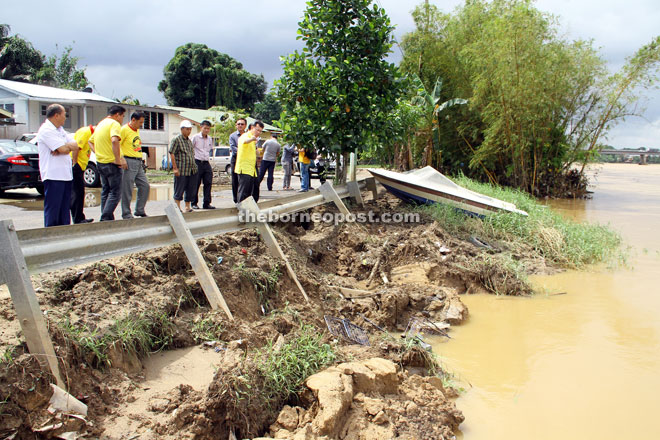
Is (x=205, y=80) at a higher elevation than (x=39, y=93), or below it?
higher

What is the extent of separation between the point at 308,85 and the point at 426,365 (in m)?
6.36

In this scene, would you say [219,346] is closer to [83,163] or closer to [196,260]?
[196,260]

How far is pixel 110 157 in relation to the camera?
671 centimetres

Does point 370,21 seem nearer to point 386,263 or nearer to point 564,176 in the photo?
point 386,263

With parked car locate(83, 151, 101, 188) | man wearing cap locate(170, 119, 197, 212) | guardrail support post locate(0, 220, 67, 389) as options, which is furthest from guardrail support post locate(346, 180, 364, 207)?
parked car locate(83, 151, 101, 188)

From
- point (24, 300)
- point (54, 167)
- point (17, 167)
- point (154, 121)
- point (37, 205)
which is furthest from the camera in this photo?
point (154, 121)

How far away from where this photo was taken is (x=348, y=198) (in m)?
9.92

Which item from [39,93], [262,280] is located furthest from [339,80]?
[39,93]

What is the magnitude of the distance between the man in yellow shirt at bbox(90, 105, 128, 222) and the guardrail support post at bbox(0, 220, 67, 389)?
13.5 ft

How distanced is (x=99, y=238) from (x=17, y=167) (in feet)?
33.6

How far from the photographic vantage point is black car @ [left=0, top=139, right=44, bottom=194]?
37.6 ft

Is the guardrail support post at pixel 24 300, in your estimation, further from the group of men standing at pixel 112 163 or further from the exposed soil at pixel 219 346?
the group of men standing at pixel 112 163

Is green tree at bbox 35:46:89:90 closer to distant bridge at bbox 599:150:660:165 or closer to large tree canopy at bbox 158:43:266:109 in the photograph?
large tree canopy at bbox 158:43:266:109

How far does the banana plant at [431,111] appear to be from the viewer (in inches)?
826
